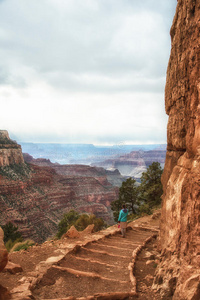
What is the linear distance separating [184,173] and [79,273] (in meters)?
4.86

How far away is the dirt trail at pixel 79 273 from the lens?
6.48 meters

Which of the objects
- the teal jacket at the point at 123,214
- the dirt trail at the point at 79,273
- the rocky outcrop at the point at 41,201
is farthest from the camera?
the rocky outcrop at the point at 41,201

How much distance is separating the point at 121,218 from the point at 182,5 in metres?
10.8

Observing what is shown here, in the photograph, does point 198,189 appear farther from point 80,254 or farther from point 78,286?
point 80,254

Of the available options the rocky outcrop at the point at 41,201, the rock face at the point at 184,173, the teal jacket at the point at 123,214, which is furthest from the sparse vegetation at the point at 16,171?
the rock face at the point at 184,173

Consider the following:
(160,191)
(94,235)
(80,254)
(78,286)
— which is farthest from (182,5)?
(160,191)

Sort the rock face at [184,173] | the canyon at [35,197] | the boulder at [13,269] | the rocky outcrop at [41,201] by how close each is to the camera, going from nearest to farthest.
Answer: the rock face at [184,173]
the boulder at [13,269]
the rocky outcrop at [41,201]
the canyon at [35,197]

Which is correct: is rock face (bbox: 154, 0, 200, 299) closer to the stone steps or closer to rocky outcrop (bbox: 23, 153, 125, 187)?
the stone steps

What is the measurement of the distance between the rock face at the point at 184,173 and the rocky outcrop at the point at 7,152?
72827 mm

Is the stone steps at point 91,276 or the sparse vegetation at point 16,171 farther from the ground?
the stone steps at point 91,276

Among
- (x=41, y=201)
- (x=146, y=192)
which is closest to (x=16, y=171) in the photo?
(x=41, y=201)

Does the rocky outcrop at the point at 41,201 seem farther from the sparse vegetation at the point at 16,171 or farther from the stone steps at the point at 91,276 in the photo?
the stone steps at the point at 91,276

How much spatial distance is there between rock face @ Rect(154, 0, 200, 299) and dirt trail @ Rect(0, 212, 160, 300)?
3.77ft

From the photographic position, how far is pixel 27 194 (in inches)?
2805
